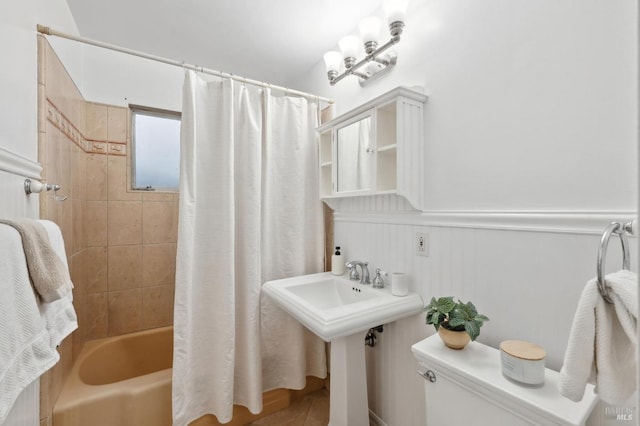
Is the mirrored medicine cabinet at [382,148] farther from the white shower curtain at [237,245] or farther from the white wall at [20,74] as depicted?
the white wall at [20,74]

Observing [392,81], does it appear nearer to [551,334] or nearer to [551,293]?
[551,293]

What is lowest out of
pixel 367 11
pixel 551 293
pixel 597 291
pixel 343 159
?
pixel 551 293

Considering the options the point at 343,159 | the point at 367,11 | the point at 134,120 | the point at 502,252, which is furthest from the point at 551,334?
the point at 134,120

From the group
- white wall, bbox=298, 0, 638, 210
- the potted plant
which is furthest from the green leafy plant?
white wall, bbox=298, 0, 638, 210

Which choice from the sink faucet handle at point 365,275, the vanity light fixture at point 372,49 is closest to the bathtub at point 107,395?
the sink faucet handle at point 365,275

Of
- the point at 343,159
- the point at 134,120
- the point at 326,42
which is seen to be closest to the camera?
the point at 343,159

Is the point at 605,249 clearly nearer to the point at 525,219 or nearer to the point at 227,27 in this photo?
the point at 525,219

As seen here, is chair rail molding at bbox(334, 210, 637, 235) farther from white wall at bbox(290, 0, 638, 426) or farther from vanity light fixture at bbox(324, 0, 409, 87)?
vanity light fixture at bbox(324, 0, 409, 87)

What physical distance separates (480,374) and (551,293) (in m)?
0.35

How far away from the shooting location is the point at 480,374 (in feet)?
2.56

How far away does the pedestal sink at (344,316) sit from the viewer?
3.50ft

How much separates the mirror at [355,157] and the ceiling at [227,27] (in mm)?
673

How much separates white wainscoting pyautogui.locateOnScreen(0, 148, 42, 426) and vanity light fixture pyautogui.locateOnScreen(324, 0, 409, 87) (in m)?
1.46

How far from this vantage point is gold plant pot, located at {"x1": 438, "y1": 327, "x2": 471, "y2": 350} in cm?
88
